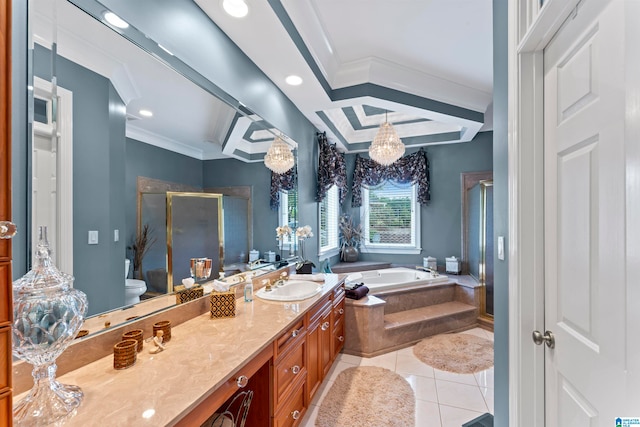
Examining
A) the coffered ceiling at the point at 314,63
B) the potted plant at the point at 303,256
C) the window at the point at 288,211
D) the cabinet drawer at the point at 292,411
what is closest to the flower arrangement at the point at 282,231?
the window at the point at 288,211

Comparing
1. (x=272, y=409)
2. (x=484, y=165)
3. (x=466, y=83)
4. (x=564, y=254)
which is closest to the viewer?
(x=564, y=254)

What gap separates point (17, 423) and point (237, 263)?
1.48 meters

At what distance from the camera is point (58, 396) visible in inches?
33.8

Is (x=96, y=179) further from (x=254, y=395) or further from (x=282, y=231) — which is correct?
(x=282, y=231)

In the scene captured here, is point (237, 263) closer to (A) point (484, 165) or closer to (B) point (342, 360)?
(B) point (342, 360)

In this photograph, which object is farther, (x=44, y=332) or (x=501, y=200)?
(x=501, y=200)

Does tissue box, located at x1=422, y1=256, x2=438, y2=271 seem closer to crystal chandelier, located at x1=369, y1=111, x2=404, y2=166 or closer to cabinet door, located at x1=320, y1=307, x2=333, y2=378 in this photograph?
crystal chandelier, located at x1=369, y1=111, x2=404, y2=166

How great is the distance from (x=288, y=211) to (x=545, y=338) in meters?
2.29

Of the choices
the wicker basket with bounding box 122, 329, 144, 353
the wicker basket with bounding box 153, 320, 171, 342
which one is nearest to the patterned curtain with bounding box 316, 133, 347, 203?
the wicker basket with bounding box 153, 320, 171, 342

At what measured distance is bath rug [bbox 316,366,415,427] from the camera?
1.95 m

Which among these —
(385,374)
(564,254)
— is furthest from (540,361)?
(385,374)

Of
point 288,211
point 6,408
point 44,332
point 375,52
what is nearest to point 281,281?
point 288,211

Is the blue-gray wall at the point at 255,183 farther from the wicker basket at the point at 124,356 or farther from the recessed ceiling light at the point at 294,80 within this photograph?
the wicker basket at the point at 124,356

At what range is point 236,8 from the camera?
176 cm
